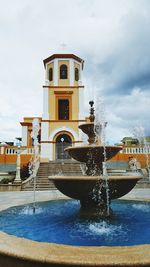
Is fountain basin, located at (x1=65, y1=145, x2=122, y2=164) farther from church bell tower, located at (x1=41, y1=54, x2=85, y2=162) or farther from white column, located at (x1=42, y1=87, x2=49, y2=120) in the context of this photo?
white column, located at (x1=42, y1=87, x2=49, y2=120)

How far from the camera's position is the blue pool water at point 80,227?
3613mm

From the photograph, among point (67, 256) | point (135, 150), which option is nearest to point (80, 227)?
point (67, 256)

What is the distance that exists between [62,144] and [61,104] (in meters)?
4.97

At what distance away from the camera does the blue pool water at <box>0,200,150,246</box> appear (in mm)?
3613

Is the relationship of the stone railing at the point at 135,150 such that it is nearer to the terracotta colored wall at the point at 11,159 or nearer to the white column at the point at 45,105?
the white column at the point at 45,105

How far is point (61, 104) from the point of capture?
86.4 ft

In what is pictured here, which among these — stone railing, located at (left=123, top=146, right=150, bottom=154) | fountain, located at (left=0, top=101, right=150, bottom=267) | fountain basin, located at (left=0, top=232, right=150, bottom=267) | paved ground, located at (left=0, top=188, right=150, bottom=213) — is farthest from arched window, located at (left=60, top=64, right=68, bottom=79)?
fountain basin, located at (left=0, top=232, right=150, bottom=267)

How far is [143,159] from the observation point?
2180 centimetres

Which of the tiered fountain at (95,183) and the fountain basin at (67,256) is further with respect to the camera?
the tiered fountain at (95,183)

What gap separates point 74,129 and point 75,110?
2328 mm

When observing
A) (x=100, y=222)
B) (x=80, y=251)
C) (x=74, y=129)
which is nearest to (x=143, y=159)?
(x=74, y=129)

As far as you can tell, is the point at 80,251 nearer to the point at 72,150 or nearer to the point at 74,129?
the point at 72,150

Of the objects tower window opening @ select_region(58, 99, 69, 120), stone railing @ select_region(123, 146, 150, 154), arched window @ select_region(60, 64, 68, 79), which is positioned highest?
arched window @ select_region(60, 64, 68, 79)

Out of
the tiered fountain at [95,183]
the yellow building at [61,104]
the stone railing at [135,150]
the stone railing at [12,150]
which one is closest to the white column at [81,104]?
the yellow building at [61,104]
